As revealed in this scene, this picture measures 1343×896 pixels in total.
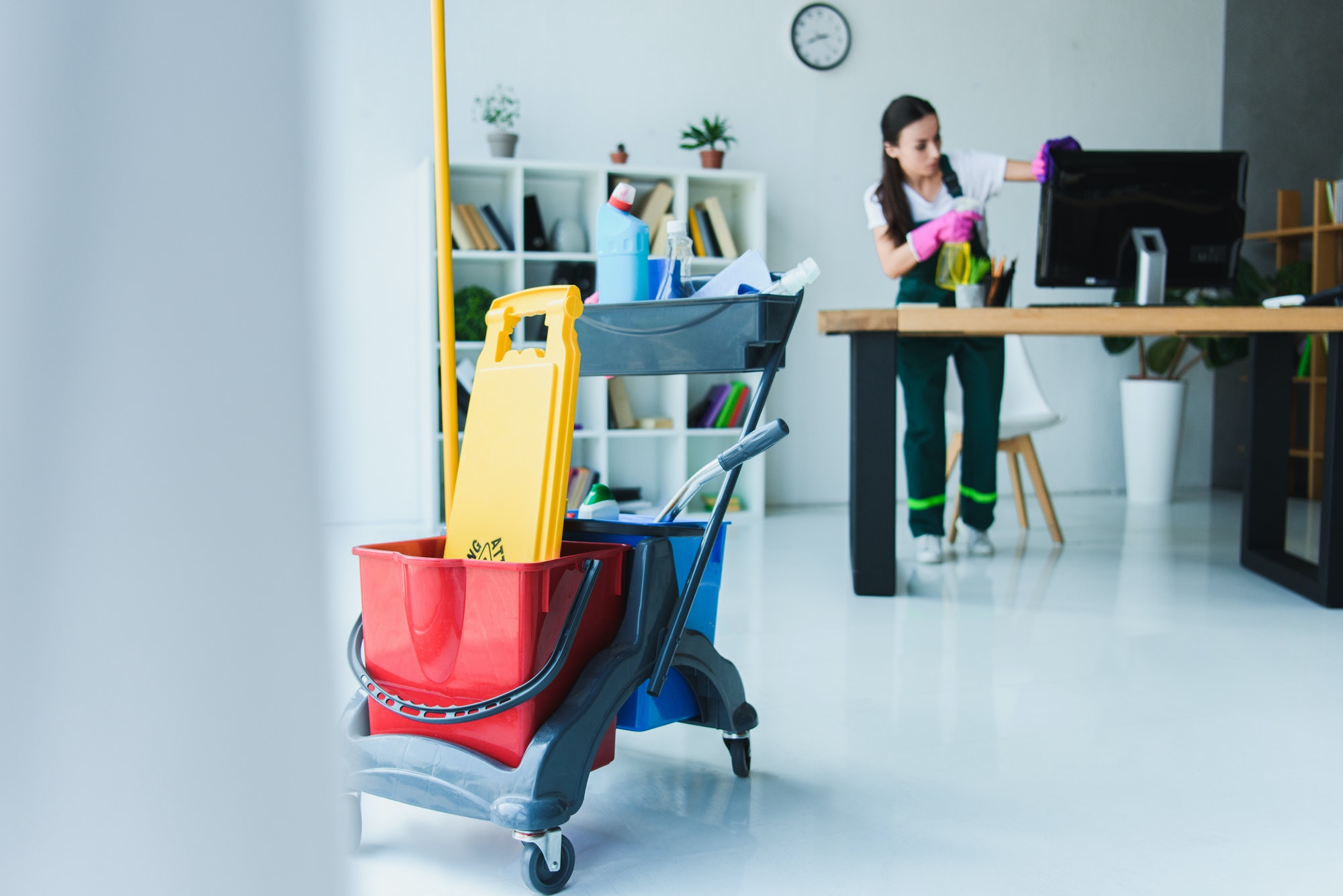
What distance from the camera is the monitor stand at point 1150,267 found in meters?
2.75

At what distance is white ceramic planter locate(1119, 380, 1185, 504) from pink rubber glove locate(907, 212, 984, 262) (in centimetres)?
226

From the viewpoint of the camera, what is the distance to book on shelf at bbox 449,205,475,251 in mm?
3932

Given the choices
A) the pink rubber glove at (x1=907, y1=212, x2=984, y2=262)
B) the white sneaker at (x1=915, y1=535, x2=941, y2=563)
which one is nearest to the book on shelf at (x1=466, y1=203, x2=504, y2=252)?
the pink rubber glove at (x1=907, y1=212, x2=984, y2=262)

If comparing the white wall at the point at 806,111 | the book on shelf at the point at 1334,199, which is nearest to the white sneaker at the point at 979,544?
the white wall at the point at 806,111

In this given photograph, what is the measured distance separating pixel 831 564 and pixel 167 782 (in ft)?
9.93

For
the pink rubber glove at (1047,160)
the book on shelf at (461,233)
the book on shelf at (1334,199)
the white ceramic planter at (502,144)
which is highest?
the white ceramic planter at (502,144)

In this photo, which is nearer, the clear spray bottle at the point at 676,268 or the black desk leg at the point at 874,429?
the clear spray bottle at the point at 676,268

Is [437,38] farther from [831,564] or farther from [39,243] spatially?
[831,564]

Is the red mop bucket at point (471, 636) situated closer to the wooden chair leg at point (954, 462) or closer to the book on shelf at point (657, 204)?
the wooden chair leg at point (954, 462)

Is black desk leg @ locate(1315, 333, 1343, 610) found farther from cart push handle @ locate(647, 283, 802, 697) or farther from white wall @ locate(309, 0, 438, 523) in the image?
white wall @ locate(309, 0, 438, 523)

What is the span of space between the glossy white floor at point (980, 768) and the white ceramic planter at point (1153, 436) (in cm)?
219

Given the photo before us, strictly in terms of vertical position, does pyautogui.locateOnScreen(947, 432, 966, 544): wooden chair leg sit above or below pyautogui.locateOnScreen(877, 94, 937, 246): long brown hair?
below

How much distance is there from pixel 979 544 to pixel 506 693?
8.25 ft

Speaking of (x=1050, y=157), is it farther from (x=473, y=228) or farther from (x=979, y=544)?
(x=473, y=228)
